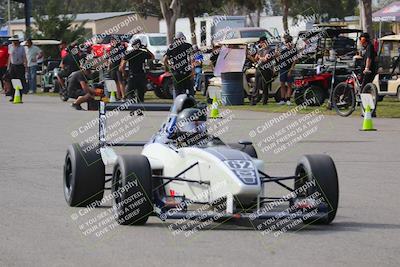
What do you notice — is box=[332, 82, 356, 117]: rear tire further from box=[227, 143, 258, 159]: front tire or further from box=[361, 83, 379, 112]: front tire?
box=[227, 143, 258, 159]: front tire

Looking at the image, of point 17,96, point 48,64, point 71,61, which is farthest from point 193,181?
point 48,64

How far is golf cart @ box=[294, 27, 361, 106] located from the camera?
25.7 m

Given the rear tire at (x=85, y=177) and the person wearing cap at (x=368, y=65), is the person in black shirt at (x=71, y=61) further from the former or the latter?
the rear tire at (x=85, y=177)

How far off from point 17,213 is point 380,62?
60.4ft

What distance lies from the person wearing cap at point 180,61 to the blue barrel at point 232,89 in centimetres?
339

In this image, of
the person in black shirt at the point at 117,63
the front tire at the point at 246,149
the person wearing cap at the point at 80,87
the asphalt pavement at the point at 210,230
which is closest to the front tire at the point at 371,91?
the asphalt pavement at the point at 210,230

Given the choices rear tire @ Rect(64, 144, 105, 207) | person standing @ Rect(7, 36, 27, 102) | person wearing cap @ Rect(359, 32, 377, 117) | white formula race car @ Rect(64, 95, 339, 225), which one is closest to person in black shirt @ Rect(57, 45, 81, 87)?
person standing @ Rect(7, 36, 27, 102)

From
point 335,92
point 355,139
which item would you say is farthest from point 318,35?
point 355,139

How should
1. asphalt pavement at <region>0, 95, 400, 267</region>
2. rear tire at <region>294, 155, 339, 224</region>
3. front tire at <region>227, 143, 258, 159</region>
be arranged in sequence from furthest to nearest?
1. front tire at <region>227, 143, 258, 159</region>
2. rear tire at <region>294, 155, 339, 224</region>
3. asphalt pavement at <region>0, 95, 400, 267</region>

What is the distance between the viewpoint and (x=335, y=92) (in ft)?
75.5

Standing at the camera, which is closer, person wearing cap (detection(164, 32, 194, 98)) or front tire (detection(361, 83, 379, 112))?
front tire (detection(361, 83, 379, 112))

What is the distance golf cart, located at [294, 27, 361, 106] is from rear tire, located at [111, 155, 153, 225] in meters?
15.3

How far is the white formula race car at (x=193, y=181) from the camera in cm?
895

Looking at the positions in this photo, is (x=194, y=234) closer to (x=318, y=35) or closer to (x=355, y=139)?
(x=355, y=139)
